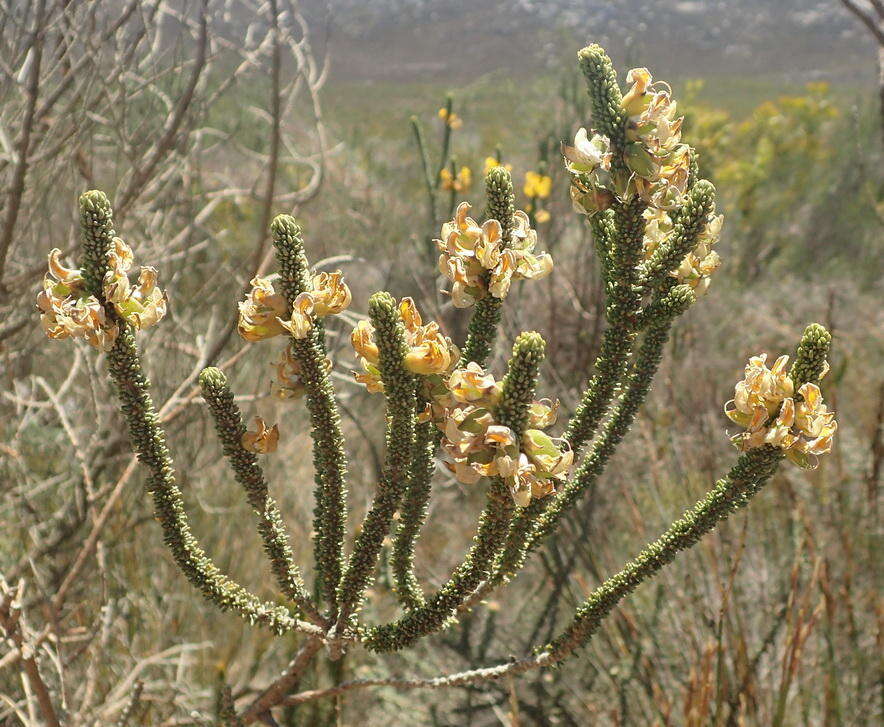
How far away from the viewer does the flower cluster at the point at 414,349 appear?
2.48 feet

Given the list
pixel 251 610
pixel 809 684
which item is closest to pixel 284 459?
pixel 809 684

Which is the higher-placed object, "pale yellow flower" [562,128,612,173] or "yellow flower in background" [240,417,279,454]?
"pale yellow flower" [562,128,612,173]

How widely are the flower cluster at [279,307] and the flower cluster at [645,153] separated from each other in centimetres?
32

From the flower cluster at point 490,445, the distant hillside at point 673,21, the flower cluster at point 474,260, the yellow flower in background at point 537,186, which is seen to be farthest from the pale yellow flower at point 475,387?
the distant hillside at point 673,21

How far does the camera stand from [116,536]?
2.47 metres

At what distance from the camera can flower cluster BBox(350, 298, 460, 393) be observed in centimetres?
75

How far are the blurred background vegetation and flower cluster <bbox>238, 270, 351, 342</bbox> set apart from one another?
1.12 ft

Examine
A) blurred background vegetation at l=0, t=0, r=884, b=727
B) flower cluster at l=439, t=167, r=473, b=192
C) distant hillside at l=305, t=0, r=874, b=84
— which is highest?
distant hillside at l=305, t=0, r=874, b=84

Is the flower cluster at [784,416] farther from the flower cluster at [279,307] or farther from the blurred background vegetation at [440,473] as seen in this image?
the blurred background vegetation at [440,473]

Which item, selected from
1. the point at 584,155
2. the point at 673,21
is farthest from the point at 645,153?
the point at 673,21

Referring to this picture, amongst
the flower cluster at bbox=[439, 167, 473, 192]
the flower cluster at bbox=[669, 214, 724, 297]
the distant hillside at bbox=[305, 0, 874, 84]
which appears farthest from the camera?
the distant hillside at bbox=[305, 0, 874, 84]

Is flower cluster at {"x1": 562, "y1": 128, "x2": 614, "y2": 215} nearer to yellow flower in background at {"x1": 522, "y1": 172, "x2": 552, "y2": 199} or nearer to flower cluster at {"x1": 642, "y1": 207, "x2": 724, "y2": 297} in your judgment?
flower cluster at {"x1": 642, "y1": 207, "x2": 724, "y2": 297}

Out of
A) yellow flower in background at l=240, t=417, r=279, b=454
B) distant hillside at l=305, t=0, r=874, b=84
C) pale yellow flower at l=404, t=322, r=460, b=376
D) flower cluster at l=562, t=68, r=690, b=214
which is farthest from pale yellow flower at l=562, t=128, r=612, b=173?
distant hillside at l=305, t=0, r=874, b=84

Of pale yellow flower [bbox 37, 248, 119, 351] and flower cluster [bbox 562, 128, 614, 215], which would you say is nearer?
pale yellow flower [bbox 37, 248, 119, 351]
